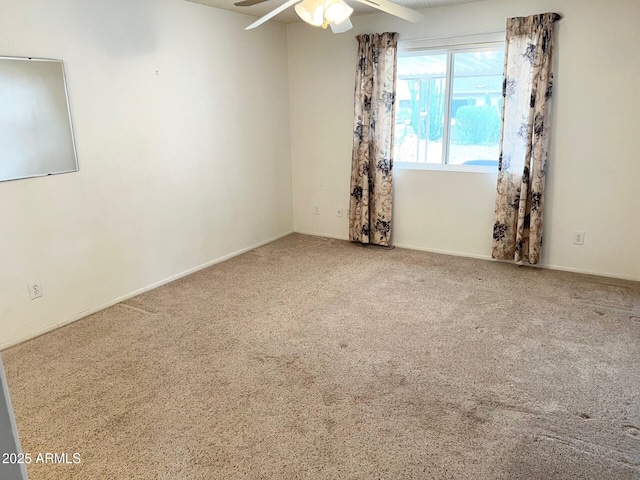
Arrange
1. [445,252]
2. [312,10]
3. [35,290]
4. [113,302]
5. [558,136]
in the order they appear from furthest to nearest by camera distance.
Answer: [445,252], [558,136], [113,302], [35,290], [312,10]

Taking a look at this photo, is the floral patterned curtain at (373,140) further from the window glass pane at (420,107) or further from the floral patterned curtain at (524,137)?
the floral patterned curtain at (524,137)

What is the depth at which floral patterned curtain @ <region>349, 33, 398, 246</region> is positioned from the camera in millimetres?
4633

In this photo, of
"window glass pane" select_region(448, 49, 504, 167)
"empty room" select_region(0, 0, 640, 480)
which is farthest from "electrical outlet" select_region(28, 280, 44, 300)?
"window glass pane" select_region(448, 49, 504, 167)

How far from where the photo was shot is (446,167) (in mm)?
4688

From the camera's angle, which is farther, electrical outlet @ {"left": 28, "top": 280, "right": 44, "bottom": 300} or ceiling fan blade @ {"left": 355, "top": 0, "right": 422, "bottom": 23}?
electrical outlet @ {"left": 28, "top": 280, "right": 44, "bottom": 300}

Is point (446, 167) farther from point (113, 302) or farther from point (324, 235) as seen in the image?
point (113, 302)

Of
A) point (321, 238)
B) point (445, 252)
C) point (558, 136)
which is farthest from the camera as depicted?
point (321, 238)

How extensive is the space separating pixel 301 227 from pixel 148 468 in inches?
156

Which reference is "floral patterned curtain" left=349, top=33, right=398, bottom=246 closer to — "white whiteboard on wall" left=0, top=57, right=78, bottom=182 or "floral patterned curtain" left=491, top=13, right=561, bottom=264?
"floral patterned curtain" left=491, top=13, right=561, bottom=264

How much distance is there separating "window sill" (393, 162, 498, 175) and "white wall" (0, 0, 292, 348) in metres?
1.49

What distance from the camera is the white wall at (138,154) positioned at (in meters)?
3.09

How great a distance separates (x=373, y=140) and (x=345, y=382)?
2.95 meters

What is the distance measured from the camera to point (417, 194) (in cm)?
486

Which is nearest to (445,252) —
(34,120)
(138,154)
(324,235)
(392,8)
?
(324,235)
